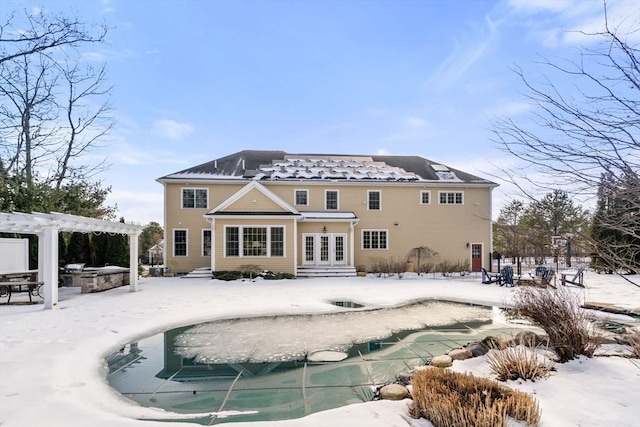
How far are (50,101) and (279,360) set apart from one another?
20.0 meters

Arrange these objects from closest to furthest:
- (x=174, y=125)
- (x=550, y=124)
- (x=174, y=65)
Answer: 1. (x=550, y=124)
2. (x=174, y=65)
3. (x=174, y=125)

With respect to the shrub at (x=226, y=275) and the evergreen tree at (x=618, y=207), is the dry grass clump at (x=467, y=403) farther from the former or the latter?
the shrub at (x=226, y=275)

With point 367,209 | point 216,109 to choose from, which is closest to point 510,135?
point 216,109

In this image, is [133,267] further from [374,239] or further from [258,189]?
[374,239]

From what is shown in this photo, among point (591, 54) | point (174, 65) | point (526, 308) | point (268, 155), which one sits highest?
point (174, 65)

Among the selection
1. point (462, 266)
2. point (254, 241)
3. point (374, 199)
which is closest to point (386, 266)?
point (374, 199)

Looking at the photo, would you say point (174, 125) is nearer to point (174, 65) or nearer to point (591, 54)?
point (174, 65)

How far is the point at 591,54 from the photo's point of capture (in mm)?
2740

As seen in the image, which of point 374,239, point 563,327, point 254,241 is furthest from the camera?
point 374,239

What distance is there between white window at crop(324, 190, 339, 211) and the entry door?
8.79m

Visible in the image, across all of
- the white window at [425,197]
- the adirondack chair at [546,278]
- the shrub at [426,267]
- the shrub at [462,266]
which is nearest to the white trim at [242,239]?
the shrub at [426,267]

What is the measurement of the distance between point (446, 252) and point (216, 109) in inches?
601

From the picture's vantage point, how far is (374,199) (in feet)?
71.5

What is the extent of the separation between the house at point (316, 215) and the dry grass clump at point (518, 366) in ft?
47.2
